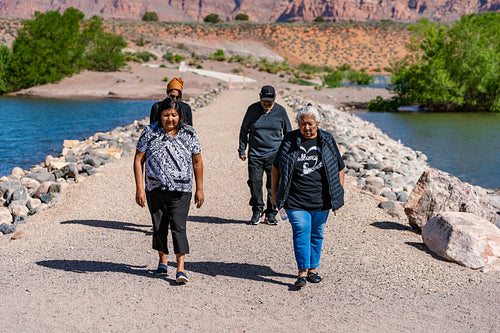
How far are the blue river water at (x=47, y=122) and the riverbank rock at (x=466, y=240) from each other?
12865mm

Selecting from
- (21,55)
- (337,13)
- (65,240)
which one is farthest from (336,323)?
(337,13)

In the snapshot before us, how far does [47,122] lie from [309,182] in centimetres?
2325

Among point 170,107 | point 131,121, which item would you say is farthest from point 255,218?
point 131,121

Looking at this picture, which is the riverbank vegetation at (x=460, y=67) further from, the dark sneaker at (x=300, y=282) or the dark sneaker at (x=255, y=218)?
the dark sneaker at (x=300, y=282)

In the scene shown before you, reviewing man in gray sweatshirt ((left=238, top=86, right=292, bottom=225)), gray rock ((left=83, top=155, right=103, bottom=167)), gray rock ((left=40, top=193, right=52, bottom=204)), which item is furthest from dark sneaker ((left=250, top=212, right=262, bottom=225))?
gray rock ((left=83, top=155, right=103, bottom=167))

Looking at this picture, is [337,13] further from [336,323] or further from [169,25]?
[336,323]

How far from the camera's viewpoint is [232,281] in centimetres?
531

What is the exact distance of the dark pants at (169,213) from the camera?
16.1 feet

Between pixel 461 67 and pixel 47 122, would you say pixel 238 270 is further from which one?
pixel 461 67

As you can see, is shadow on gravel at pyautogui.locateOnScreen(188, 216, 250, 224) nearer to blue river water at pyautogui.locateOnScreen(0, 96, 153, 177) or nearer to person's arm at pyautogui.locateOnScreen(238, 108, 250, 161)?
person's arm at pyautogui.locateOnScreen(238, 108, 250, 161)

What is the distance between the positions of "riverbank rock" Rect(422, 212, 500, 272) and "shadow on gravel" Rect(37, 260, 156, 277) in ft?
10.6

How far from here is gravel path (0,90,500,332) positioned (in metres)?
4.39

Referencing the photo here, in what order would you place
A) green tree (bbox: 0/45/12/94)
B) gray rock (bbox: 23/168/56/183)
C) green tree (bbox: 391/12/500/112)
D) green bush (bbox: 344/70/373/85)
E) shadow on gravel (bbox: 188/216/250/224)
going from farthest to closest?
green bush (bbox: 344/70/373/85) → green tree (bbox: 0/45/12/94) → green tree (bbox: 391/12/500/112) → gray rock (bbox: 23/168/56/183) → shadow on gravel (bbox: 188/216/250/224)

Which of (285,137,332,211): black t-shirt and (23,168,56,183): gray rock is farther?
(23,168,56,183): gray rock
